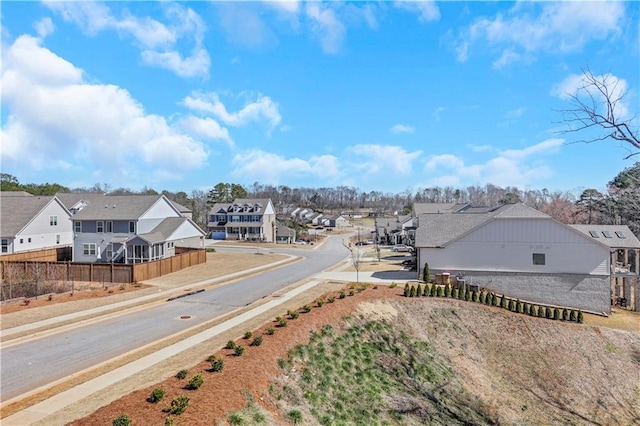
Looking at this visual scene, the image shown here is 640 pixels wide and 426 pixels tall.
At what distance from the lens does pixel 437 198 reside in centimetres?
17550

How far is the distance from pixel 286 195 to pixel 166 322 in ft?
459

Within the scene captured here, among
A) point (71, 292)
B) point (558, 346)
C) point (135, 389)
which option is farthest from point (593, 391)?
point (71, 292)

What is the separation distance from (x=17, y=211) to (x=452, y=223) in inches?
1776

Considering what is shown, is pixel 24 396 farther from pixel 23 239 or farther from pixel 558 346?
pixel 23 239

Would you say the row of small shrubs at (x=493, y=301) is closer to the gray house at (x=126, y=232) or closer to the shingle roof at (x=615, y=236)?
the shingle roof at (x=615, y=236)

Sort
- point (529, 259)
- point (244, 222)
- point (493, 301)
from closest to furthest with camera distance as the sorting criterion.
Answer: point (493, 301)
point (529, 259)
point (244, 222)

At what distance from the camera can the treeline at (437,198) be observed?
44.9 m

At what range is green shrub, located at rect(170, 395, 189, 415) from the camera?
8.99m

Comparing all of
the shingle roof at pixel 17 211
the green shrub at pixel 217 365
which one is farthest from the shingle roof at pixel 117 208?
the green shrub at pixel 217 365

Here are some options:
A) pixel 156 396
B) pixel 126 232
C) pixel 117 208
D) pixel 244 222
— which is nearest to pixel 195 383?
pixel 156 396

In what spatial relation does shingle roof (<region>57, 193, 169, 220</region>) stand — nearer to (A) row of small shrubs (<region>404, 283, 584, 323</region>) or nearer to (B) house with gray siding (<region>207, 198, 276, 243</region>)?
(A) row of small shrubs (<region>404, 283, 584, 323</region>)

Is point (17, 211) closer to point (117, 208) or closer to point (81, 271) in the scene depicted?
point (117, 208)

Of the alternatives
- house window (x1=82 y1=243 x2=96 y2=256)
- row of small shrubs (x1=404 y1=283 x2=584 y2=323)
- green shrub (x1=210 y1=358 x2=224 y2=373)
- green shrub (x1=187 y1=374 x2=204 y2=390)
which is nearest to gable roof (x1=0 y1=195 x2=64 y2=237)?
house window (x1=82 y1=243 x2=96 y2=256)

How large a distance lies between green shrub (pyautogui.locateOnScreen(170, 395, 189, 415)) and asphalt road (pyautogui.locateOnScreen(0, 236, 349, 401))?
567cm
